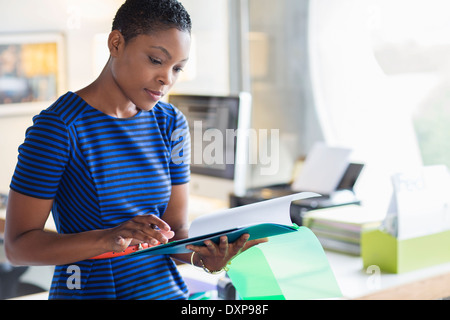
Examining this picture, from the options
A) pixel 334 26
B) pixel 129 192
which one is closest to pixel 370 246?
pixel 129 192

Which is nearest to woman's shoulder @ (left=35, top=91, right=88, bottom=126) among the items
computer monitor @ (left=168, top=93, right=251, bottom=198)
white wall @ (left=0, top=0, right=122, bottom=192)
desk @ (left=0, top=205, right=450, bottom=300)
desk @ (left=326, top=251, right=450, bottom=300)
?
desk @ (left=0, top=205, right=450, bottom=300)

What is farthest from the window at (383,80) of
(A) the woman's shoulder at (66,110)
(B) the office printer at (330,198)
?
(A) the woman's shoulder at (66,110)

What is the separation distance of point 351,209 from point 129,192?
4.25 ft

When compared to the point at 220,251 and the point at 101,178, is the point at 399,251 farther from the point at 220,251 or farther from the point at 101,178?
the point at 101,178

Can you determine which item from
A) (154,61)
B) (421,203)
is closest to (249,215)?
(154,61)

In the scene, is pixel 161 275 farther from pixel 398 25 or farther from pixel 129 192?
pixel 398 25

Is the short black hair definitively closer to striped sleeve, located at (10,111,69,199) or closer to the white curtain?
striped sleeve, located at (10,111,69,199)

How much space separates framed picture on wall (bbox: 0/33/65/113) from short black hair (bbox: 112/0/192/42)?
1.96 metres

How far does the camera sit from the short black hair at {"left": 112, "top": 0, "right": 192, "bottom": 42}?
1143 mm

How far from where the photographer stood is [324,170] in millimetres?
2736

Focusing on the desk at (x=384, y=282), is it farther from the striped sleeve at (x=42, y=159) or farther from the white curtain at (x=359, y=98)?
the white curtain at (x=359, y=98)

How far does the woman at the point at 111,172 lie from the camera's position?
110 centimetres

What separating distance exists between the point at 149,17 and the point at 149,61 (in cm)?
8
